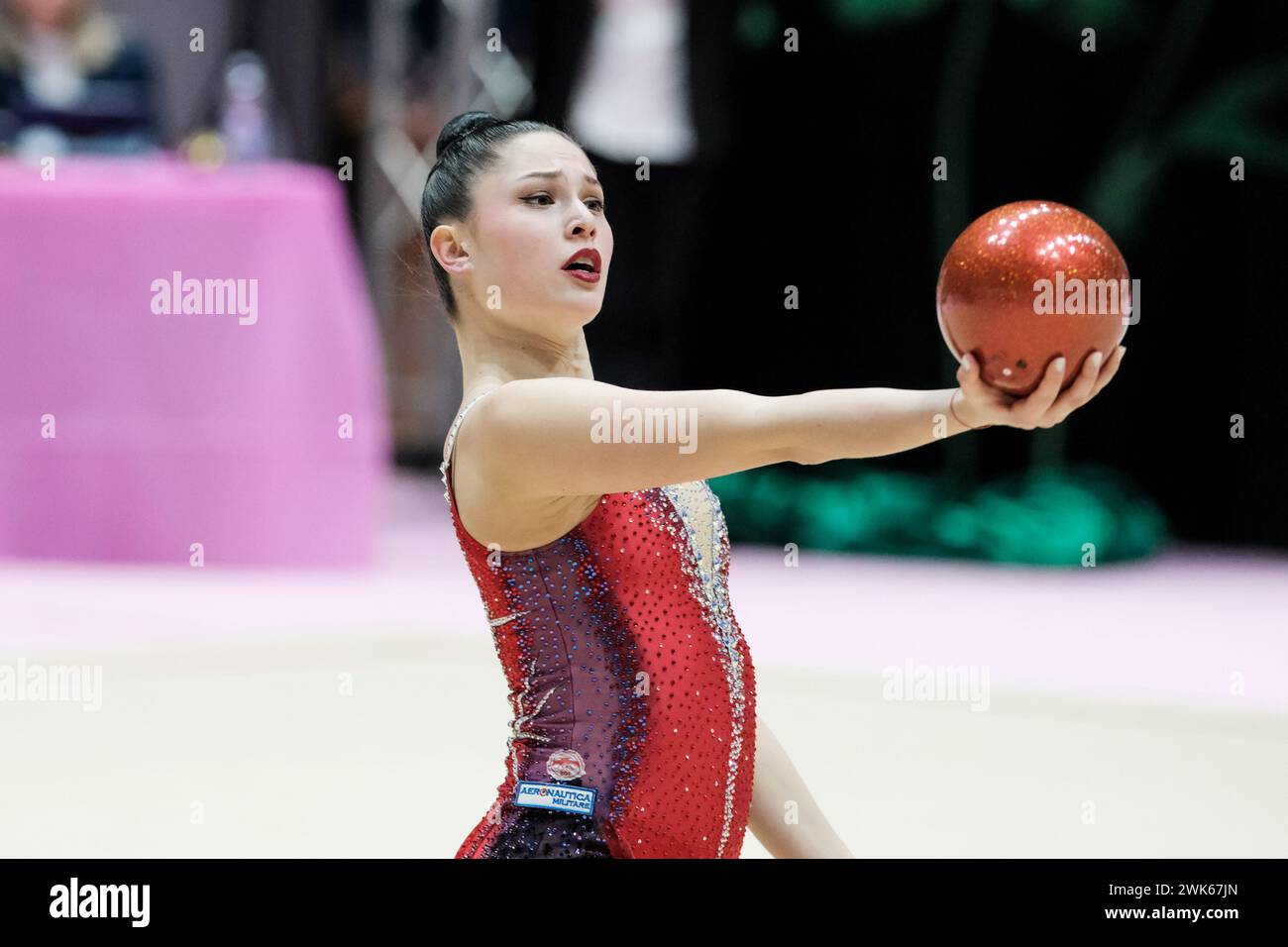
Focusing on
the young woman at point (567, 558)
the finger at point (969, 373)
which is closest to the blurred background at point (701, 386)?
the young woman at point (567, 558)

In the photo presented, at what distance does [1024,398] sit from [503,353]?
0.58 meters

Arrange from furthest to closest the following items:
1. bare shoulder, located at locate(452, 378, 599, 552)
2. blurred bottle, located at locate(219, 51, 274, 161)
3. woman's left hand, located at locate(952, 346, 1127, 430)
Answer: blurred bottle, located at locate(219, 51, 274, 161), bare shoulder, located at locate(452, 378, 599, 552), woman's left hand, located at locate(952, 346, 1127, 430)

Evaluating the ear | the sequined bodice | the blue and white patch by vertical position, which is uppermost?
the ear

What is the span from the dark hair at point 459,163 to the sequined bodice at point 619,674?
8.8 inches

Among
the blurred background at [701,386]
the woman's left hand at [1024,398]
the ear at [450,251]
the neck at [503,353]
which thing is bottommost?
the blurred background at [701,386]

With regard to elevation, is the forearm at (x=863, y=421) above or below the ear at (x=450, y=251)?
below

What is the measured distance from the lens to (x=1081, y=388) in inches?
56.7

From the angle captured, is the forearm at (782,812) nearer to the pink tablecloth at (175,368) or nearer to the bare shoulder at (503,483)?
the bare shoulder at (503,483)

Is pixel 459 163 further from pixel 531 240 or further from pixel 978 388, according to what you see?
pixel 978 388

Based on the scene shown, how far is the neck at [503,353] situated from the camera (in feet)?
5.73

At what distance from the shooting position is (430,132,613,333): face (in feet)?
5.63

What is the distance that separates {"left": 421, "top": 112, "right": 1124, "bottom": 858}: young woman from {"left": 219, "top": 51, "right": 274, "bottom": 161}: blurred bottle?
468 centimetres

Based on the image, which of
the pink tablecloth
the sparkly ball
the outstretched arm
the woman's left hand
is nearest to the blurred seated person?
the pink tablecloth

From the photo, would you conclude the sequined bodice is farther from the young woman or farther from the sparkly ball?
the sparkly ball
